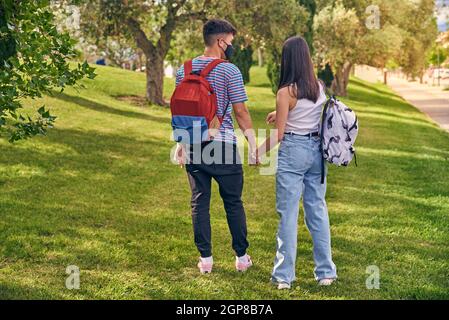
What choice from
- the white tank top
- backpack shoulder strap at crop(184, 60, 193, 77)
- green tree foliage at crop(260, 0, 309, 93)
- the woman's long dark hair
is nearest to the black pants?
the white tank top

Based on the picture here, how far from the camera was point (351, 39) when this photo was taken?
112 feet

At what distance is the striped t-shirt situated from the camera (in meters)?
5.60

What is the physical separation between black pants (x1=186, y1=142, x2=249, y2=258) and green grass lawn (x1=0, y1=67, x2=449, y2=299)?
35 centimetres

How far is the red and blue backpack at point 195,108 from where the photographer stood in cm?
550

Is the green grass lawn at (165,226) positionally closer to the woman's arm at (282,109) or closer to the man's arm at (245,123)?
the man's arm at (245,123)

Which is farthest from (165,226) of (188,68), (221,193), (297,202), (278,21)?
(278,21)

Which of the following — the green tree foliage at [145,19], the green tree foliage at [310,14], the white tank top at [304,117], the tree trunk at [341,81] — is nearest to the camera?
the white tank top at [304,117]

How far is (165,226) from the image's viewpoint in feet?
26.3

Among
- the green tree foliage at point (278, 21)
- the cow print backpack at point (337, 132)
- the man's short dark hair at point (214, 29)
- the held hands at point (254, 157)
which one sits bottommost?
the held hands at point (254, 157)

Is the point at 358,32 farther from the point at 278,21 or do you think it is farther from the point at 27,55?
the point at 27,55

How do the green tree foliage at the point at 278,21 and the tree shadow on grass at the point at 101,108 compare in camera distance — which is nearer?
the tree shadow on grass at the point at 101,108

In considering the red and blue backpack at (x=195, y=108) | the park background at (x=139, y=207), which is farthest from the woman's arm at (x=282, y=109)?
the park background at (x=139, y=207)

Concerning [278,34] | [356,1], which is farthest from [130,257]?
[356,1]

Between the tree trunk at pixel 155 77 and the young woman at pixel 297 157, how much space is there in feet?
62.9
